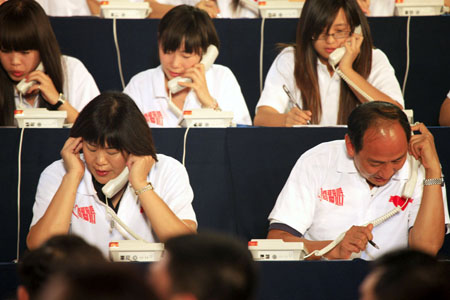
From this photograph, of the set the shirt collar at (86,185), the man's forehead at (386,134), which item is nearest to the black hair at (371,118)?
the man's forehead at (386,134)

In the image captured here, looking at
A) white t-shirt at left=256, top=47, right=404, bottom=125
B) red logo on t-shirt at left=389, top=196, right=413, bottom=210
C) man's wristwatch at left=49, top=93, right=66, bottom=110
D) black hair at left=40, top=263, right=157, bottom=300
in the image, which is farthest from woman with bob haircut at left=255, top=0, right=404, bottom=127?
black hair at left=40, top=263, right=157, bottom=300

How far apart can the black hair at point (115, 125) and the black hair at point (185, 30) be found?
70 centimetres

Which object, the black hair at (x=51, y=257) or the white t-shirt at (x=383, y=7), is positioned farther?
the white t-shirt at (x=383, y=7)

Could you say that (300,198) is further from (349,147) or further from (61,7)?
(61,7)

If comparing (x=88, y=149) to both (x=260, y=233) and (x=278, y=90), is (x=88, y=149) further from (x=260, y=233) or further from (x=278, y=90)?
(x=278, y=90)

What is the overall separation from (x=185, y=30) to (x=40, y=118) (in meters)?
0.73

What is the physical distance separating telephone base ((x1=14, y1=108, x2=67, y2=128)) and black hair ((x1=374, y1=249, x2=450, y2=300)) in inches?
83.2

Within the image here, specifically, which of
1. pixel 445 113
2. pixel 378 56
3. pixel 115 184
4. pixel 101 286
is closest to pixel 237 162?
pixel 115 184

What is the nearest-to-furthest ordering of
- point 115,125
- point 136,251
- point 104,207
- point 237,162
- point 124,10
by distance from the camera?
1. point 136,251
2. point 115,125
3. point 104,207
4. point 237,162
5. point 124,10

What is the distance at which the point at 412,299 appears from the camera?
1.00 meters

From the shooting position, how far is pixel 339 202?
2803 mm

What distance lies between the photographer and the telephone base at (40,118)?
3.01 meters

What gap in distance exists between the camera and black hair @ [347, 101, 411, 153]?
2.68 m

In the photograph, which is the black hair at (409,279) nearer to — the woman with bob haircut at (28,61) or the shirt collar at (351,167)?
the shirt collar at (351,167)
